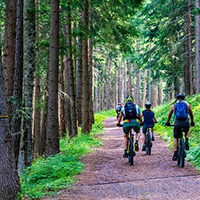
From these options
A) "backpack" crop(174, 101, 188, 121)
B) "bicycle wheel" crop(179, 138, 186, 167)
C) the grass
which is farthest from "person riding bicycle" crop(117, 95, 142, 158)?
the grass

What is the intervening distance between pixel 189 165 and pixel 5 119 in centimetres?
553

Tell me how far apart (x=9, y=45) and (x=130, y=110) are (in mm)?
4877

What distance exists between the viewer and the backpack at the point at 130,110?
9.13 metres

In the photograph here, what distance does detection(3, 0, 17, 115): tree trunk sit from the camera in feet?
34.6

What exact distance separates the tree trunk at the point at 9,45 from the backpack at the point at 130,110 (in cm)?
427

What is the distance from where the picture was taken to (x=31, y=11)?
1050 cm

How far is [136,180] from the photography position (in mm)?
7371

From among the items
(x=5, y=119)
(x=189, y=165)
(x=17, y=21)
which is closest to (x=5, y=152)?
(x=5, y=119)

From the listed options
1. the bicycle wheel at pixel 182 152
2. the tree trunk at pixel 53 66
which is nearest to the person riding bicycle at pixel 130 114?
the bicycle wheel at pixel 182 152

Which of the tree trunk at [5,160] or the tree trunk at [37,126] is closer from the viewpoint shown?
the tree trunk at [5,160]

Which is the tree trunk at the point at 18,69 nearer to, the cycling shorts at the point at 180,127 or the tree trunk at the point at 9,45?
the tree trunk at the point at 9,45

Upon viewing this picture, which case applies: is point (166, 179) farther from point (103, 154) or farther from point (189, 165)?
point (103, 154)

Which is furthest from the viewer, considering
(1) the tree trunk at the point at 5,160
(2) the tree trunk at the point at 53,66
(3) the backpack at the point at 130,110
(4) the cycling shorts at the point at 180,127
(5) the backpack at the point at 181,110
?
(2) the tree trunk at the point at 53,66

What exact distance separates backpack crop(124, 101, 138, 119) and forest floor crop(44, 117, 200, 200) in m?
1.51
